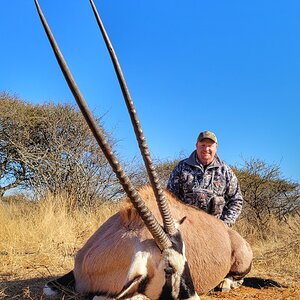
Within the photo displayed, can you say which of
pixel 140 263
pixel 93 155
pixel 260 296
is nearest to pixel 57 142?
pixel 93 155

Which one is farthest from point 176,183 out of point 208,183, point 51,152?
point 51,152

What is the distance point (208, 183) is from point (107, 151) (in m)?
2.99

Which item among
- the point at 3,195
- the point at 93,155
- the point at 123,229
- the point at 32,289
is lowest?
the point at 32,289

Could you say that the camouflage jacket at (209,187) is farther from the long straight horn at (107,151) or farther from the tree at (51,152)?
the tree at (51,152)

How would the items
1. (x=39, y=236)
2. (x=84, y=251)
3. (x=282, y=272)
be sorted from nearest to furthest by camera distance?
(x=84, y=251) → (x=282, y=272) → (x=39, y=236)

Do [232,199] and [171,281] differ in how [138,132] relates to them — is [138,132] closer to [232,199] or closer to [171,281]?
[171,281]

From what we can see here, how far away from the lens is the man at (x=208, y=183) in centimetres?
530

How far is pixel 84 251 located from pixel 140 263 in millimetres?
955

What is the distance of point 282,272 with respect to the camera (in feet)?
21.4

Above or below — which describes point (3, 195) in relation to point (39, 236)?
above

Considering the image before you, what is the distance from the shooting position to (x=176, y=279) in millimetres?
2787

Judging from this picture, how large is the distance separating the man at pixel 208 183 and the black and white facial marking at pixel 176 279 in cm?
245

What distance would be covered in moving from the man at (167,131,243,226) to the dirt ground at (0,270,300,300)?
28.5 inches

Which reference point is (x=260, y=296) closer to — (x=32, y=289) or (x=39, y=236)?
(x=32, y=289)
